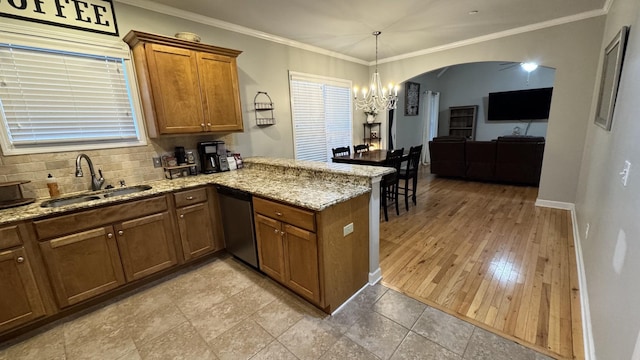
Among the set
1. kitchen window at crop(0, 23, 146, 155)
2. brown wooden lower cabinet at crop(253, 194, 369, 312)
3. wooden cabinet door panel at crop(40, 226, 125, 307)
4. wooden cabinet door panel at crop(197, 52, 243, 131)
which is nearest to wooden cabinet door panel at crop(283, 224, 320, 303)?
brown wooden lower cabinet at crop(253, 194, 369, 312)

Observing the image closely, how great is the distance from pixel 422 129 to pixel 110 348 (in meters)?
8.24

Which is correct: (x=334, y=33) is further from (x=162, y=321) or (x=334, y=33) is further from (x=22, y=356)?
(x=22, y=356)

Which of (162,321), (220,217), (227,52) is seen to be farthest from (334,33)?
(162,321)

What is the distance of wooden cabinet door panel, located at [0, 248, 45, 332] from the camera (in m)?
1.71

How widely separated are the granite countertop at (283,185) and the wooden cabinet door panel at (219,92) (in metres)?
0.59

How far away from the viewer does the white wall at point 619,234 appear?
3.48 ft

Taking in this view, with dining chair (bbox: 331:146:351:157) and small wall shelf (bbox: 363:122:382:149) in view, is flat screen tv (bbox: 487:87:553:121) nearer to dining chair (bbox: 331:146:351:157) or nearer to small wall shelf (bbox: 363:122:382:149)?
small wall shelf (bbox: 363:122:382:149)

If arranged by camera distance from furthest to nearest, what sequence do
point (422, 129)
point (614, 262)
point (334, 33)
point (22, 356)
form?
point (422, 129), point (334, 33), point (22, 356), point (614, 262)

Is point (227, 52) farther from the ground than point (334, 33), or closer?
closer

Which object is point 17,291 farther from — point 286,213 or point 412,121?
point 412,121

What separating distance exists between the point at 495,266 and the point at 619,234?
131cm

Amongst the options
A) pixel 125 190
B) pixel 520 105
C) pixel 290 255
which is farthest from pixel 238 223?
pixel 520 105

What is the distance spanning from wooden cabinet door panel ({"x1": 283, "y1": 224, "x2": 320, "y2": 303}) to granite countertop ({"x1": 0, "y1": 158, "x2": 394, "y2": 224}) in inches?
10.1

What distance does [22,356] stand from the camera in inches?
66.7
